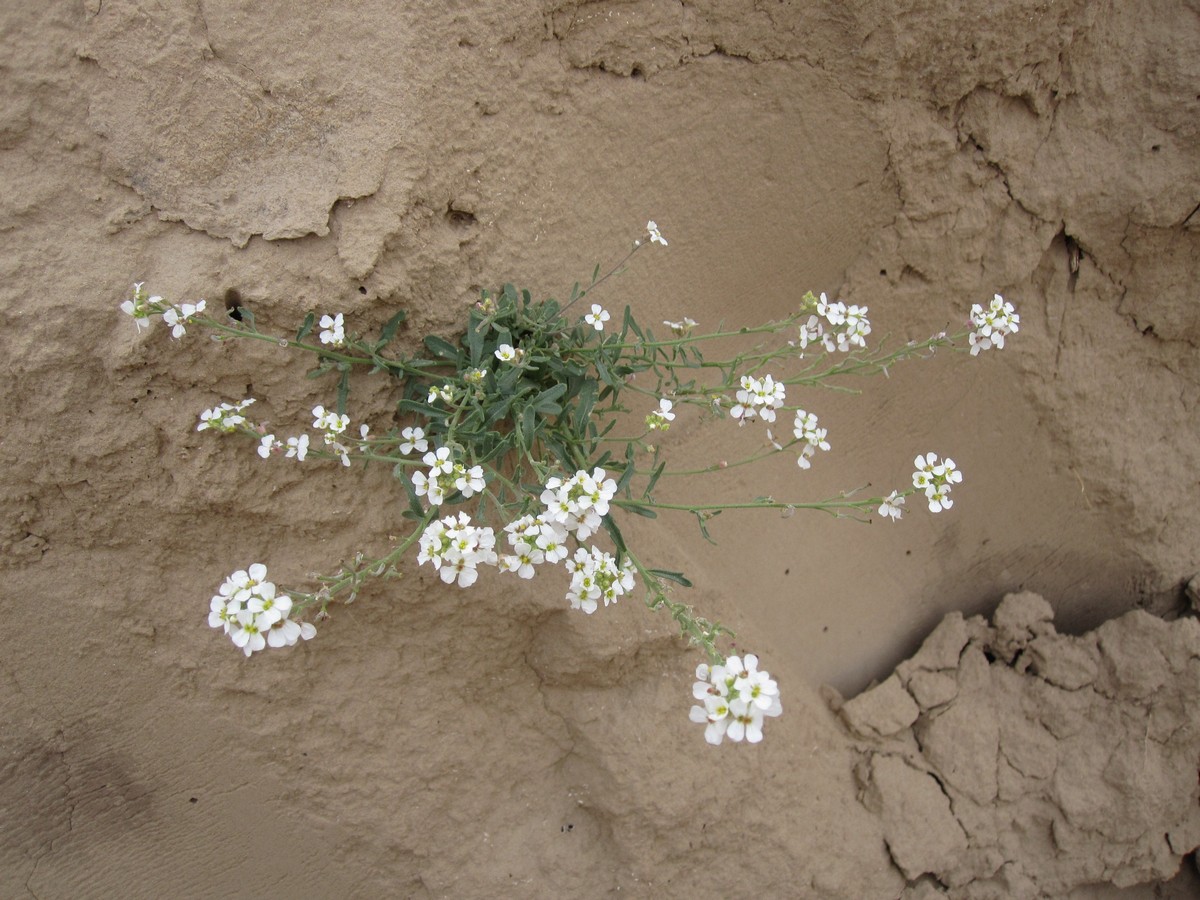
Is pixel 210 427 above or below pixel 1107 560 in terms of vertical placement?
above

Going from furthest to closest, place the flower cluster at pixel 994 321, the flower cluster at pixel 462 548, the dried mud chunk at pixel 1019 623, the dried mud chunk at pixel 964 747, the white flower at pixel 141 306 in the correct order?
1. the dried mud chunk at pixel 1019 623
2. the dried mud chunk at pixel 964 747
3. the flower cluster at pixel 994 321
4. the white flower at pixel 141 306
5. the flower cluster at pixel 462 548

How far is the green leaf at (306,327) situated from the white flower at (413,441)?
0.94ft

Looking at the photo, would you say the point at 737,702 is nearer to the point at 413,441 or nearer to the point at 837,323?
the point at 413,441

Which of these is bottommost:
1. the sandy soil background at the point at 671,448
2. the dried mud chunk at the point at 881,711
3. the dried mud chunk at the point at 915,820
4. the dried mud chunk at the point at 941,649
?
the dried mud chunk at the point at 915,820

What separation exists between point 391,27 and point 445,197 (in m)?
0.37

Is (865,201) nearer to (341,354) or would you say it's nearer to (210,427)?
(341,354)

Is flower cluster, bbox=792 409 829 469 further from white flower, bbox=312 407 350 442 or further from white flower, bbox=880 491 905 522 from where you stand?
white flower, bbox=312 407 350 442

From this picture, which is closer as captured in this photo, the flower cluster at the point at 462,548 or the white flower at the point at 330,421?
the flower cluster at the point at 462,548

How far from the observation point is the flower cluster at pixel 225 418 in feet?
5.41

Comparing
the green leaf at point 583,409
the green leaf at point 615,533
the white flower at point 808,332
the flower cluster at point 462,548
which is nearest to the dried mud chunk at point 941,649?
the white flower at point 808,332

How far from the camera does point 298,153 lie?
1.82 m

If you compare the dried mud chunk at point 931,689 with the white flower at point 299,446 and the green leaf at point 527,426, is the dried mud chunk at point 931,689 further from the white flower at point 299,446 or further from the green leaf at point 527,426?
the white flower at point 299,446

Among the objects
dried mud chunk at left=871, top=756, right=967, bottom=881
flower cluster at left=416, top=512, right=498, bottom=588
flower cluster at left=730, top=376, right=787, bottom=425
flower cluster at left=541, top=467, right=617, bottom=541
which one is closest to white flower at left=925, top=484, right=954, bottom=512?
flower cluster at left=730, top=376, right=787, bottom=425

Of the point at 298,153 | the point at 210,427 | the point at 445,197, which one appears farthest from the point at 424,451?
the point at 298,153
